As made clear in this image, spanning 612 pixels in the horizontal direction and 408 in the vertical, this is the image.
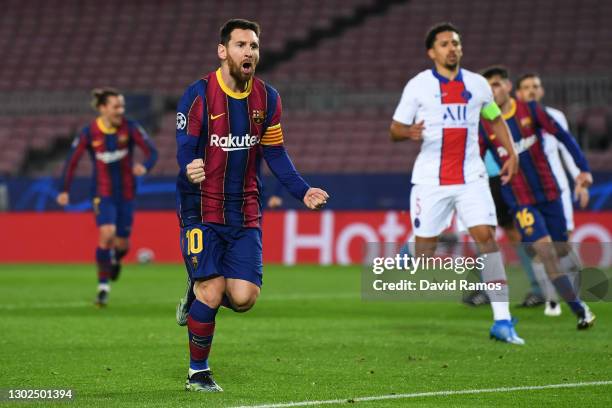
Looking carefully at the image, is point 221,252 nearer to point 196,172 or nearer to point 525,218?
point 196,172

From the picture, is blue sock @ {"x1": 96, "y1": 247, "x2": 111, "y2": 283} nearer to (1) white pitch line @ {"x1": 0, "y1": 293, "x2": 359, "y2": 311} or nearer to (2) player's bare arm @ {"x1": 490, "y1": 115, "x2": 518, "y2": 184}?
(1) white pitch line @ {"x1": 0, "y1": 293, "x2": 359, "y2": 311}

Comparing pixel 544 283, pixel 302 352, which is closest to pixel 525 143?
pixel 544 283

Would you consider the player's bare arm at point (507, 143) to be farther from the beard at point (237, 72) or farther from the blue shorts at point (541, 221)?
the beard at point (237, 72)

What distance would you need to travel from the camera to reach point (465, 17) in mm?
26875

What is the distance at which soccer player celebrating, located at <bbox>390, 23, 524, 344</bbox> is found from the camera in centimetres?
922

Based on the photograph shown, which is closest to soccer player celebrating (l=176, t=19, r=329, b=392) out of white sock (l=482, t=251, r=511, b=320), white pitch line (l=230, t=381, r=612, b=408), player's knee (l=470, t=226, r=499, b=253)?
white pitch line (l=230, t=381, r=612, b=408)

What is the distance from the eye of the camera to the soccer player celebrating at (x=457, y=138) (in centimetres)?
922

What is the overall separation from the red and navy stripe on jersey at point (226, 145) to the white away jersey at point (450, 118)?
7.63ft

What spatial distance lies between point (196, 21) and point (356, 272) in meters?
12.9

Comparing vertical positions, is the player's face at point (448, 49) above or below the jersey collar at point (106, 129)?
above

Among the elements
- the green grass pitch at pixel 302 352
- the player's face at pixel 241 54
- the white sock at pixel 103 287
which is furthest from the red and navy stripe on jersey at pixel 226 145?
the white sock at pixel 103 287

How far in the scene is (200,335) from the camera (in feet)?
22.6

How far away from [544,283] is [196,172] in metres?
6.37

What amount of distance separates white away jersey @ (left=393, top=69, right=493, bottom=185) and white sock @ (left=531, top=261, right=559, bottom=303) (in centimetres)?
234
